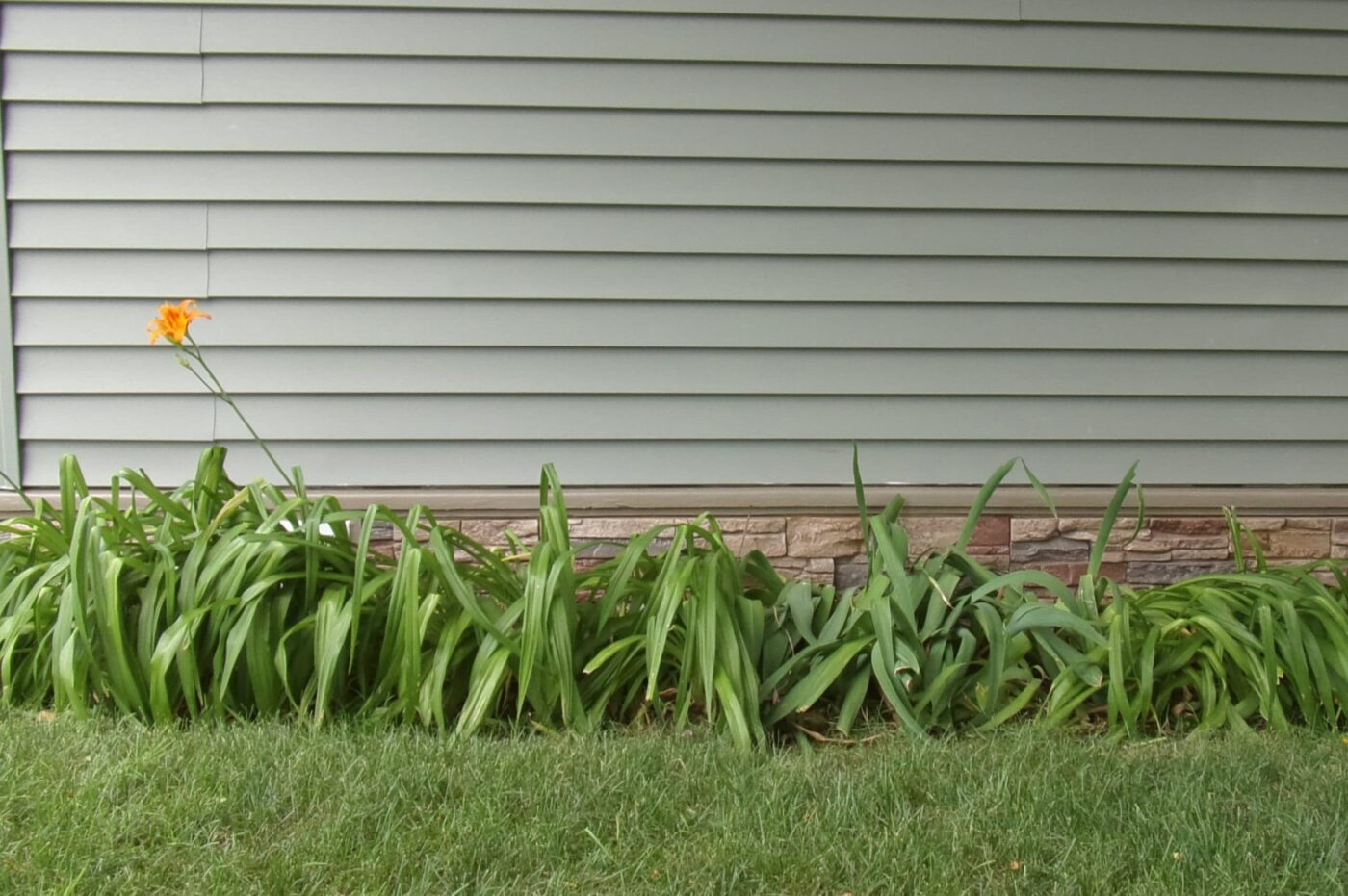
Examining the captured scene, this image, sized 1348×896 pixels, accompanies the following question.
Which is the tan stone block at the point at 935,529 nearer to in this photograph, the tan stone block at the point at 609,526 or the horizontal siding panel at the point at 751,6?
the tan stone block at the point at 609,526

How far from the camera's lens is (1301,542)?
3885 millimetres

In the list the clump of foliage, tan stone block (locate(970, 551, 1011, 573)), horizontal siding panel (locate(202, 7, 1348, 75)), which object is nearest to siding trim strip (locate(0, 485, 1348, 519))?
tan stone block (locate(970, 551, 1011, 573))

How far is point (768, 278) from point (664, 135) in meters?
0.56

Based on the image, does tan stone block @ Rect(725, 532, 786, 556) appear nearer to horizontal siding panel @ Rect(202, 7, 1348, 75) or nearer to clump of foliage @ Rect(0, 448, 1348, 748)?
clump of foliage @ Rect(0, 448, 1348, 748)

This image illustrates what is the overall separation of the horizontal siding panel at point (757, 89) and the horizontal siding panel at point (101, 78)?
0.5 inches

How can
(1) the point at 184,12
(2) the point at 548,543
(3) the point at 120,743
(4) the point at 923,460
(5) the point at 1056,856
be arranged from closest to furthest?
(5) the point at 1056,856 → (3) the point at 120,743 → (2) the point at 548,543 → (1) the point at 184,12 → (4) the point at 923,460

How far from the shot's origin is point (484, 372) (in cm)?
375

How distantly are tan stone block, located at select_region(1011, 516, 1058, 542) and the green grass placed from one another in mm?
1148

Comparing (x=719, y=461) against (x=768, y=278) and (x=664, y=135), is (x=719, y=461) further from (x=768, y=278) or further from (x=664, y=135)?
(x=664, y=135)

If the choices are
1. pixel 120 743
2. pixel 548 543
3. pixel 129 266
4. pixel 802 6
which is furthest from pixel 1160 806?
pixel 129 266

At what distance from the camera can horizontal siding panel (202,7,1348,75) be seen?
360 centimetres

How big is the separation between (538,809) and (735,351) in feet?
6.16

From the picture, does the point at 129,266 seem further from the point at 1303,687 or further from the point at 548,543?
the point at 1303,687

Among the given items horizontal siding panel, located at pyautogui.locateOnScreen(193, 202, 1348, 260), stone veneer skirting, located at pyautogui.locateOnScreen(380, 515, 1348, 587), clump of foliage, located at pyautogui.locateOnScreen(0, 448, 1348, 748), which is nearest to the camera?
clump of foliage, located at pyautogui.locateOnScreen(0, 448, 1348, 748)
